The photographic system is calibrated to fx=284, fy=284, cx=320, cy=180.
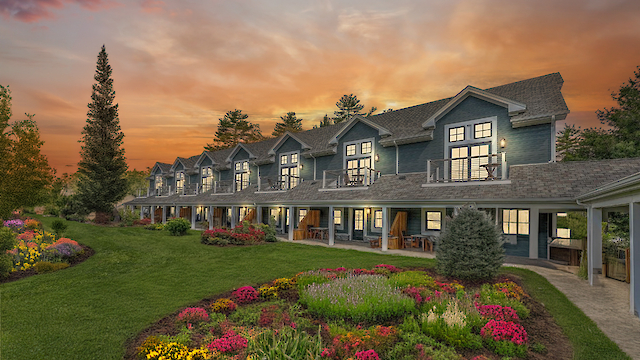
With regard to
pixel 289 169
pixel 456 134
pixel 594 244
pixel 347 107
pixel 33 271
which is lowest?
pixel 33 271

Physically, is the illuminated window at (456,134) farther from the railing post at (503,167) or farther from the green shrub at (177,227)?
the green shrub at (177,227)

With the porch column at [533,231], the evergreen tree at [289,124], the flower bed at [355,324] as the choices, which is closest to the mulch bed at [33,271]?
the flower bed at [355,324]

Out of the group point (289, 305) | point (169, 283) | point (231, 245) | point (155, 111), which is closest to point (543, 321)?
point (289, 305)

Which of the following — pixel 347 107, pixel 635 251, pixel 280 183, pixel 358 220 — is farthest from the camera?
pixel 347 107

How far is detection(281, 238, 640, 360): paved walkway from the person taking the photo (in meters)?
5.55

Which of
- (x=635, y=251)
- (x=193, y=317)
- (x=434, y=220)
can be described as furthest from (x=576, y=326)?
(x=434, y=220)

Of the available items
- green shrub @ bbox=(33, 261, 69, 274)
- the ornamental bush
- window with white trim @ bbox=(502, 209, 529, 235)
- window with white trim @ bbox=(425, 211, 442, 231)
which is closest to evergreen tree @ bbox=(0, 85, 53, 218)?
green shrub @ bbox=(33, 261, 69, 274)

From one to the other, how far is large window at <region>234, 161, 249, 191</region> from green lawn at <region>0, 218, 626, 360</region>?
12966mm

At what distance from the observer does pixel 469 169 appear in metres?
15.5

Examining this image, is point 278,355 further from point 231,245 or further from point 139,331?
point 231,245

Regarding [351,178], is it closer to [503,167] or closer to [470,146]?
[470,146]

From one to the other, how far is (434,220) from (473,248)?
815 cm

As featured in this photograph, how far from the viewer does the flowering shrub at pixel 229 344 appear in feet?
15.2

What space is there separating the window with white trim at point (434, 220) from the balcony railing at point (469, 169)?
2.11 meters
